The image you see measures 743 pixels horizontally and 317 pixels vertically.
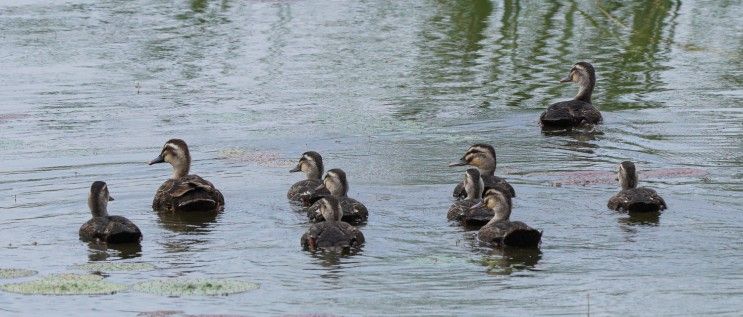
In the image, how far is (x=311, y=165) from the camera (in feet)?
52.7

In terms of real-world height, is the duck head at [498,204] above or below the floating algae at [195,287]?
below

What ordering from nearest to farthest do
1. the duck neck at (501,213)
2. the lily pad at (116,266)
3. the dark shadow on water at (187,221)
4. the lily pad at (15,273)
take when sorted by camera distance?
1. the lily pad at (15,273)
2. the lily pad at (116,266)
3. the duck neck at (501,213)
4. the dark shadow on water at (187,221)

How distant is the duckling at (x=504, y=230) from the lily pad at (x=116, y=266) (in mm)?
2853

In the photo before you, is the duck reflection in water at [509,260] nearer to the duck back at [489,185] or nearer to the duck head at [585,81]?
the duck back at [489,185]

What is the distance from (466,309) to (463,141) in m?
7.71

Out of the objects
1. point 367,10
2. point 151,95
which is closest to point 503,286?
point 151,95

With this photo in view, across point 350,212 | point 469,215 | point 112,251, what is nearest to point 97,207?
point 112,251

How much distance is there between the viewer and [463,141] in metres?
18.5

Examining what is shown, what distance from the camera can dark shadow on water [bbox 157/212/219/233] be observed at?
14375mm

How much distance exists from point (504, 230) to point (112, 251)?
332 cm

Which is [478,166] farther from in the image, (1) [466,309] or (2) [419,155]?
(1) [466,309]

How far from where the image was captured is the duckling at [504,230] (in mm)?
13023

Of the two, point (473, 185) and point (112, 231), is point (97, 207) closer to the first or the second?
point (112, 231)

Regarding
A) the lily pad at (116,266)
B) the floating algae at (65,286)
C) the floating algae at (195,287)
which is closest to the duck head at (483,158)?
the lily pad at (116,266)
